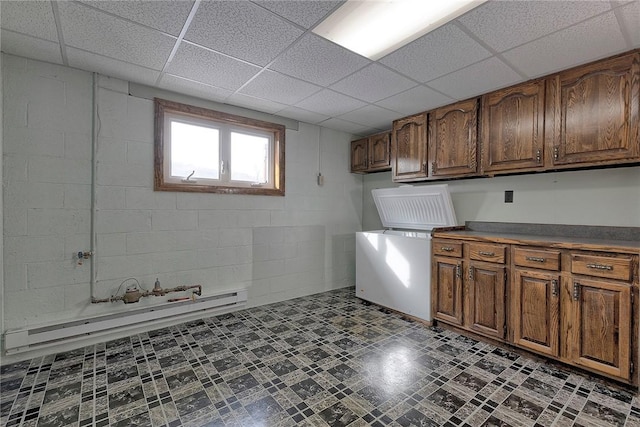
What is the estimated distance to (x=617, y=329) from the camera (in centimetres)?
182

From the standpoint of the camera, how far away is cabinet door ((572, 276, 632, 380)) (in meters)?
1.78

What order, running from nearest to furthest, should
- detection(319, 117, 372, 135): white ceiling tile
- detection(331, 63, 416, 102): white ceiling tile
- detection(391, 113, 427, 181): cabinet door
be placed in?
1. detection(331, 63, 416, 102): white ceiling tile
2. detection(391, 113, 427, 181): cabinet door
3. detection(319, 117, 372, 135): white ceiling tile

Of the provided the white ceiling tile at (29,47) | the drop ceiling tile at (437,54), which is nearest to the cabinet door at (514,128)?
the drop ceiling tile at (437,54)

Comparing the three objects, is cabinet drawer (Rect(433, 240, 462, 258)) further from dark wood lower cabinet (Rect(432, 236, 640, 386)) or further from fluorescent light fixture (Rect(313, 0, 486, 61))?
fluorescent light fixture (Rect(313, 0, 486, 61))

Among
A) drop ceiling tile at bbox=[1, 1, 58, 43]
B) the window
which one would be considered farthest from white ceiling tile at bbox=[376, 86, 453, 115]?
drop ceiling tile at bbox=[1, 1, 58, 43]

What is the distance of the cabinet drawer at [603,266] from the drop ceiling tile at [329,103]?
2.27 metres

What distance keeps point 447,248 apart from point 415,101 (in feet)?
5.00

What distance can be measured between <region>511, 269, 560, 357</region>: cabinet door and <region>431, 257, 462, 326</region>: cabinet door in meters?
0.44

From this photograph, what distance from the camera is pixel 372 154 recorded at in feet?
12.8

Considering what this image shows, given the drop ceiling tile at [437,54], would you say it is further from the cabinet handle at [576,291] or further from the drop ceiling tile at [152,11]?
the cabinet handle at [576,291]

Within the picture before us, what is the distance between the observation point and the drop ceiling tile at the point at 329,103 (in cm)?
282

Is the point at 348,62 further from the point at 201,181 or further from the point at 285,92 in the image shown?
the point at 201,181

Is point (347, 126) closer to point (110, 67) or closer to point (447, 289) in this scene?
point (447, 289)

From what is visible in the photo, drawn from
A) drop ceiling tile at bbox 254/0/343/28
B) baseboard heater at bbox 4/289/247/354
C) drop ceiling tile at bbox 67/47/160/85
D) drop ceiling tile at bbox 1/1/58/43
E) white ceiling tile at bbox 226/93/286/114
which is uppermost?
white ceiling tile at bbox 226/93/286/114
